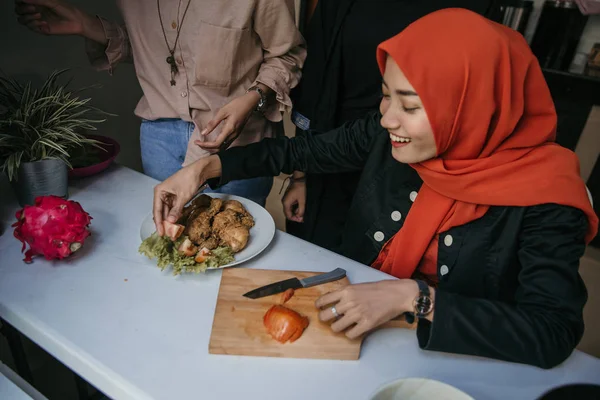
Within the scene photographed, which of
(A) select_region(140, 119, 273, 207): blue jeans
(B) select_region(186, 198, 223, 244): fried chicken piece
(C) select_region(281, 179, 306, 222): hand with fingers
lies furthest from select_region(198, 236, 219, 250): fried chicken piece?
(C) select_region(281, 179, 306, 222): hand with fingers

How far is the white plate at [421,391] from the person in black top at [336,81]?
36.2 inches

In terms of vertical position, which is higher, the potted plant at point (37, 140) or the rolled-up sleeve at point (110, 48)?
the rolled-up sleeve at point (110, 48)

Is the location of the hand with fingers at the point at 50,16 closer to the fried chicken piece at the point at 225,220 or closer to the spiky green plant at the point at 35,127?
the spiky green plant at the point at 35,127

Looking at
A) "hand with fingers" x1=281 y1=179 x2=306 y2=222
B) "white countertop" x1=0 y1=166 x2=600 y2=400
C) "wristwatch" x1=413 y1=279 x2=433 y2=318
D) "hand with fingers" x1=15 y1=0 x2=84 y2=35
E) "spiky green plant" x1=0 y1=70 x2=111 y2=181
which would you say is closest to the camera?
"white countertop" x1=0 y1=166 x2=600 y2=400

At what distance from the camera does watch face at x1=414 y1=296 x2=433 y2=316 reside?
932 mm

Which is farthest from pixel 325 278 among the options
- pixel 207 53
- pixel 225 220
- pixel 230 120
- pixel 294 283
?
pixel 207 53

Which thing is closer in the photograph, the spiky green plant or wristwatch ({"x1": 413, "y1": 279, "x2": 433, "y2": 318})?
wristwatch ({"x1": 413, "y1": 279, "x2": 433, "y2": 318})

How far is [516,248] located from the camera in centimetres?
108

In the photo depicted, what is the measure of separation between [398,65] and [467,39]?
6.1 inches

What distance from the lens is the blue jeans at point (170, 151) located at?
1.55 m

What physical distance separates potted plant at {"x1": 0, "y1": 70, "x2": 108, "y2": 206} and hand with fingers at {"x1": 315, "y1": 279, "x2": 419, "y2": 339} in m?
0.79

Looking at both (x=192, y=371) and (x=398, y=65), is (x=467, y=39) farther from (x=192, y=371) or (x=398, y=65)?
(x=192, y=371)

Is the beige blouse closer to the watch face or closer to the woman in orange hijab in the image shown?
the woman in orange hijab

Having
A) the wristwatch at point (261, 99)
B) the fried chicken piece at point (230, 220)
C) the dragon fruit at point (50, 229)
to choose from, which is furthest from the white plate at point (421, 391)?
the wristwatch at point (261, 99)
